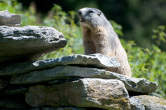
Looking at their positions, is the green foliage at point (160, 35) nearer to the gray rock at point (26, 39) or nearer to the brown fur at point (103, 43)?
the brown fur at point (103, 43)

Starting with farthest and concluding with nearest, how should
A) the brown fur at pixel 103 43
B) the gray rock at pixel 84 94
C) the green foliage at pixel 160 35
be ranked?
the green foliage at pixel 160 35
the brown fur at pixel 103 43
the gray rock at pixel 84 94

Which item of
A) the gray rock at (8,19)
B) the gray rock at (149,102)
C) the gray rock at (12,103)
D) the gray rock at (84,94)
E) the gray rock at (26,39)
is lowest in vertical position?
the gray rock at (12,103)

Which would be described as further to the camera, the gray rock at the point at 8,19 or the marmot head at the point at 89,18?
the marmot head at the point at 89,18

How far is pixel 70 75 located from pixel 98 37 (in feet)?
3.23

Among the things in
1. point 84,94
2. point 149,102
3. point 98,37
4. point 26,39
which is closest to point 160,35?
point 98,37

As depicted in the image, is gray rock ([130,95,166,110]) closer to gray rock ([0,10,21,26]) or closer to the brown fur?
the brown fur

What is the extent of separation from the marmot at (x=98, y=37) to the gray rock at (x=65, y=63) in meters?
0.48

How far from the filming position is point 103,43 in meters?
5.52

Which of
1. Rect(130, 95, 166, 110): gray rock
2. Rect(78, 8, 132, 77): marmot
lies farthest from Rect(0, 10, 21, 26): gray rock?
Rect(130, 95, 166, 110): gray rock

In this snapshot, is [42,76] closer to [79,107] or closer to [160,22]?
[79,107]

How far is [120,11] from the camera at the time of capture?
2514cm

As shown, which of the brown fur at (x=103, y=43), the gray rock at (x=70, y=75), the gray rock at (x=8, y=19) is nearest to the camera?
the gray rock at (x=70, y=75)

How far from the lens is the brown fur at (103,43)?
551cm

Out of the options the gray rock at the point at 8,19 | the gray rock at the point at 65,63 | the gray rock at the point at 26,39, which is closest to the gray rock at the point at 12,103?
the gray rock at the point at 65,63
